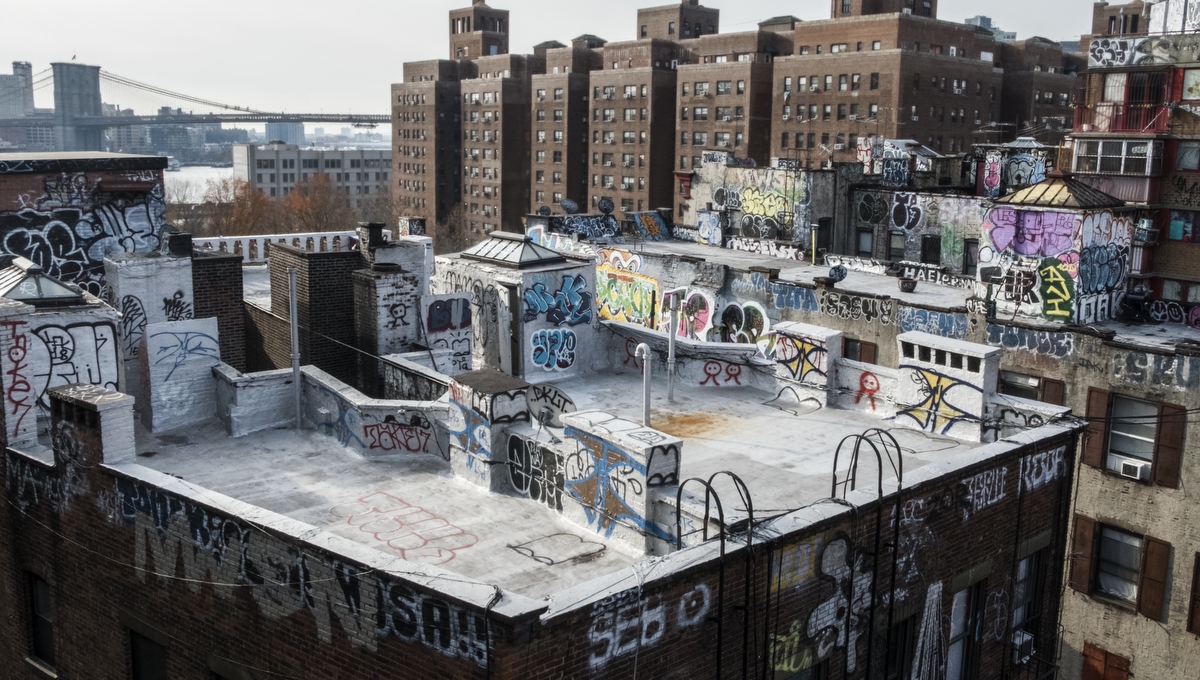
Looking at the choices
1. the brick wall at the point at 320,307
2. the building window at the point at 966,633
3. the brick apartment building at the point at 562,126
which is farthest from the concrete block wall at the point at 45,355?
the brick apartment building at the point at 562,126

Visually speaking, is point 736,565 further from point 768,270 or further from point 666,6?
point 666,6

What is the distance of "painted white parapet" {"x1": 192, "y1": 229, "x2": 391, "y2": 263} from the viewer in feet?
107

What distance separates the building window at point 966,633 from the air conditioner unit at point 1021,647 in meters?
1.32

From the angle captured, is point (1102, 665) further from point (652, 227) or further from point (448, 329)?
point (652, 227)

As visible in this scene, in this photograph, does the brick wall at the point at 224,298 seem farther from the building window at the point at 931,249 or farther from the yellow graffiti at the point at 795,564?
the building window at the point at 931,249

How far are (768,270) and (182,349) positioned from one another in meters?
23.3

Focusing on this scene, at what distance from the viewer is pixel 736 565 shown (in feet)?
41.6

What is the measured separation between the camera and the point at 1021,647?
1838cm

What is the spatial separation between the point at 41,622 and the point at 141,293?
22.4ft

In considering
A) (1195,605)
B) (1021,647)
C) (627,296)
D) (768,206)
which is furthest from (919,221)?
(1021,647)

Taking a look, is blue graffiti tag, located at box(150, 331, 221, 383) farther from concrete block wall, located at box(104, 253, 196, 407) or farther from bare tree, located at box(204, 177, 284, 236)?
bare tree, located at box(204, 177, 284, 236)

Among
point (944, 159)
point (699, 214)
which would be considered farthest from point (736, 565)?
point (944, 159)

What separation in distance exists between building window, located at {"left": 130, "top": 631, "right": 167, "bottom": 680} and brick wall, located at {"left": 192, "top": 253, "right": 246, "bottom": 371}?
863 cm

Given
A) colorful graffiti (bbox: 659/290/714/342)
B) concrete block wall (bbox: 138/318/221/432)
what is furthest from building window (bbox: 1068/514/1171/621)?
concrete block wall (bbox: 138/318/221/432)
